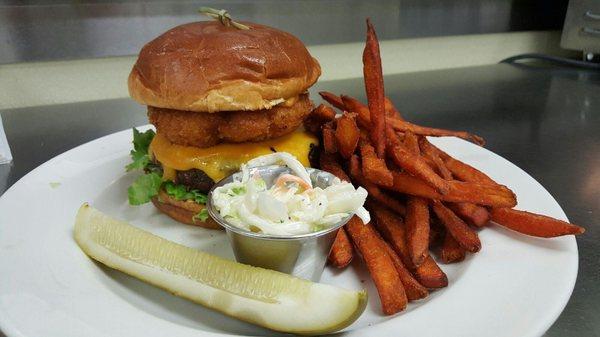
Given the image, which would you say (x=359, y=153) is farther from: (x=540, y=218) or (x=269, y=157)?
(x=540, y=218)

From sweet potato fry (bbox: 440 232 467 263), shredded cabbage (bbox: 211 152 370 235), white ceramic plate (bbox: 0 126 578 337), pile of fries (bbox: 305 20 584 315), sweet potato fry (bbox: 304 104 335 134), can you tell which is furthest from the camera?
sweet potato fry (bbox: 304 104 335 134)

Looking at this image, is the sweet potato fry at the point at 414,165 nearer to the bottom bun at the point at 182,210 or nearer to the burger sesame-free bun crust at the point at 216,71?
the burger sesame-free bun crust at the point at 216,71

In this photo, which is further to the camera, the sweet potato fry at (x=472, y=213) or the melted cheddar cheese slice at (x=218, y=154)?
the melted cheddar cheese slice at (x=218, y=154)

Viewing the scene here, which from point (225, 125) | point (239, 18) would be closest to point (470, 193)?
point (225, 125)

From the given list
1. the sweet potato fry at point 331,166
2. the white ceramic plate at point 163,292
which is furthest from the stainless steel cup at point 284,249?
the sweet potato fry at point 331,166

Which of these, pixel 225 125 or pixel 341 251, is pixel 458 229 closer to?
pixel 341 251

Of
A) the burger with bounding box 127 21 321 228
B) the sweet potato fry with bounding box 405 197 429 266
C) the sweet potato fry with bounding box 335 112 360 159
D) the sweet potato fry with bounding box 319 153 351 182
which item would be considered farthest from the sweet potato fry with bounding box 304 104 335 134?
the sweet potato fry with bounding box 405 197 429 266

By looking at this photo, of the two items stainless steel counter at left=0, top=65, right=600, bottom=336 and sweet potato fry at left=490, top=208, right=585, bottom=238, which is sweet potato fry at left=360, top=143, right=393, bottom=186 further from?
stainless steel counter at left=0, top=65, right=600, bottom=336
